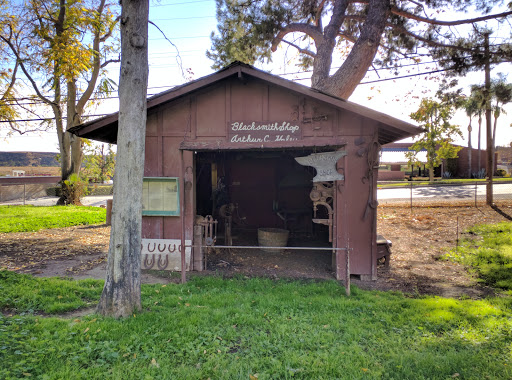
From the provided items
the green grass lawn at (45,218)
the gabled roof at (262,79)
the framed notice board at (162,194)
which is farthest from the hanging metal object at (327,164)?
the green grass lawn at (45,218)

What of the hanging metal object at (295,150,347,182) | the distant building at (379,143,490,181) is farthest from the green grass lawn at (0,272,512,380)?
the distant building at (379,143,490,181)

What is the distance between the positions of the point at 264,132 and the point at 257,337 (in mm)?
4317

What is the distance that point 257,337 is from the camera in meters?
4.06

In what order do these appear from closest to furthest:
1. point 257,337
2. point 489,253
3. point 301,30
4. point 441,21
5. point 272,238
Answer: point 257,337
point 489,253
point 272,238
point 441,21
point 301,30

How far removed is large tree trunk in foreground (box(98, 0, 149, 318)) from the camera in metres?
4.55

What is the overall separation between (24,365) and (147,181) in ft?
14.7

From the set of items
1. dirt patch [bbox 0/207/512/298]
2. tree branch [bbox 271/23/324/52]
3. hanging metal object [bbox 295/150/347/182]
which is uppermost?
tree branch [bbox 271/23/324/52]

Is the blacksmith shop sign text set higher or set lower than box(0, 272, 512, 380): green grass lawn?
higher

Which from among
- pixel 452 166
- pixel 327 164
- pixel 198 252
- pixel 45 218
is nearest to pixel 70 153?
pixel 45 218

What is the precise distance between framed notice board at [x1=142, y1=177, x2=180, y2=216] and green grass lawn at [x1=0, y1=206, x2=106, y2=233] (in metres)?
7.86

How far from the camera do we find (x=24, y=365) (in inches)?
128

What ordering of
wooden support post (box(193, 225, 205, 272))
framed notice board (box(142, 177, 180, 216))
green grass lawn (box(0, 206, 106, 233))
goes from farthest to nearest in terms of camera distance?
green grass lawn (box(0, 206, 106, 233)), wooden support post (box(193, 225, 205, 272)), framed notice board (box(142, 177, 180, 216))

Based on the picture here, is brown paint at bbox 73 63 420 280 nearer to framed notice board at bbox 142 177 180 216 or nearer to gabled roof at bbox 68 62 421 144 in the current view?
gabled roof at bbox 68 62 421 144

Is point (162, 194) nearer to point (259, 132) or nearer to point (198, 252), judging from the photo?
point (198, 252)
